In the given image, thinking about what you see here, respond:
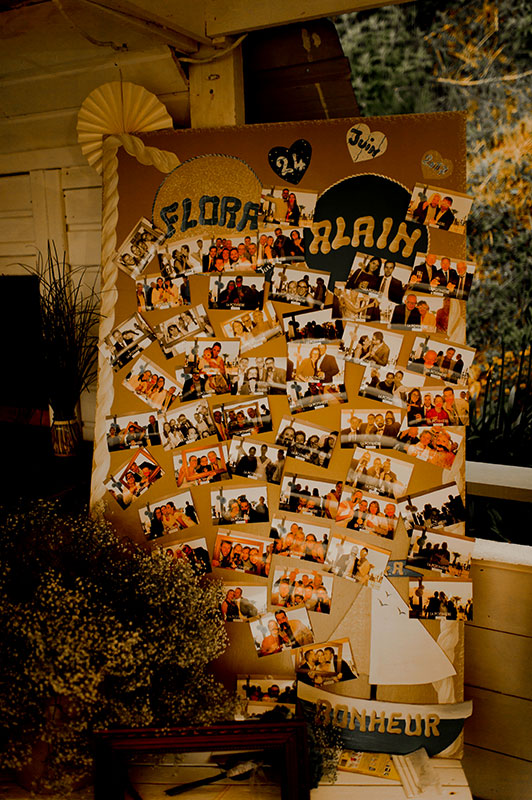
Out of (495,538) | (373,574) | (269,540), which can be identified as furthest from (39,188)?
(495,538)

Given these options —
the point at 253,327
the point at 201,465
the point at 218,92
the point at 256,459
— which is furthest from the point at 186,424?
the point at 218,92

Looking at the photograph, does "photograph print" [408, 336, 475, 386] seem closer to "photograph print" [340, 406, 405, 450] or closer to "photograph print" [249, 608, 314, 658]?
"photograph print" [340, 406, 405, 450]

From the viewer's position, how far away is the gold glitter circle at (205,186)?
1.60 m

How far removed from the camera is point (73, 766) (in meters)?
1.38

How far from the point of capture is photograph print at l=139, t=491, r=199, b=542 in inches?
67.1

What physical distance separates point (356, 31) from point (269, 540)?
285 cm

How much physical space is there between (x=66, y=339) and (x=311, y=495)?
1044 mm

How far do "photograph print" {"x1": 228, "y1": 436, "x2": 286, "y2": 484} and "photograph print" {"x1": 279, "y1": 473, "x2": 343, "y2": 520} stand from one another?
0.13 feet

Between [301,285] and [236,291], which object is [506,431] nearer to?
[301,285]

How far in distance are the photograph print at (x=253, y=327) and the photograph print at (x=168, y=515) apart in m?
0.51

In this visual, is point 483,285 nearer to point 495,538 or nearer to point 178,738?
point 495,538

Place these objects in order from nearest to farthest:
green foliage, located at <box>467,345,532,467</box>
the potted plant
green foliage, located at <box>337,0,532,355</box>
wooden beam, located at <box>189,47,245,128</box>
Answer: wooden beam, located at <box>189,47,245,128</box> → the potted plant → green foliage, located at <box>467,345,532,467</box> → green foliage, located at <box>337,0,532,355</box>

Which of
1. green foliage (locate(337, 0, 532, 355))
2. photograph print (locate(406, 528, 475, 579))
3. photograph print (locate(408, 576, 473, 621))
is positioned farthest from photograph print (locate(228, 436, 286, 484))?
green foliage (locate(337, 0, 532, 355))

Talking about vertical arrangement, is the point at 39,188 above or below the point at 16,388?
above
